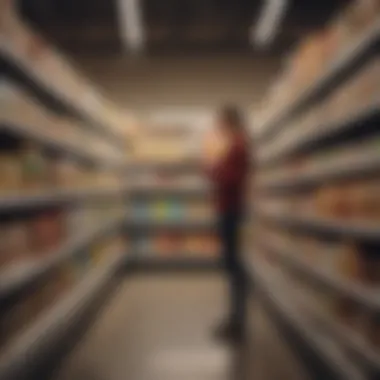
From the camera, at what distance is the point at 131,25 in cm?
882

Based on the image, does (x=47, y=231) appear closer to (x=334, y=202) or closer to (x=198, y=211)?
(x=334, y=202)

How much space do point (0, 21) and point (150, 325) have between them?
3.02 meters

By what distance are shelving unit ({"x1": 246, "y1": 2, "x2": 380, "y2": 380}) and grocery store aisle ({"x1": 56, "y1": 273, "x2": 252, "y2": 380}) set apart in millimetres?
574

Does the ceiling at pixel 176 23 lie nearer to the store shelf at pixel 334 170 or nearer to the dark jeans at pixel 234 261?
the store shelf at pixel 334 170

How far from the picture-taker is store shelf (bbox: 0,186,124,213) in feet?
11.0

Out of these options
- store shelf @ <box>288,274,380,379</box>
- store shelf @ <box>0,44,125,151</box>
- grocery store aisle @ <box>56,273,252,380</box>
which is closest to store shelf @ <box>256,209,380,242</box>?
store shelf @ <box>288,274,380,379</box>

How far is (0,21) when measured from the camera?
3250 millimetres

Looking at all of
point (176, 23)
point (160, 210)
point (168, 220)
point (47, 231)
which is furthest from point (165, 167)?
point (47, 231)

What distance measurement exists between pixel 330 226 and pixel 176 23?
539cm

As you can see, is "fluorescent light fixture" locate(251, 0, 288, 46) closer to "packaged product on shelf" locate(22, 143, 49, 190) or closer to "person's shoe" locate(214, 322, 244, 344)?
"person's shoe" locate(214, 322, 244, 344)

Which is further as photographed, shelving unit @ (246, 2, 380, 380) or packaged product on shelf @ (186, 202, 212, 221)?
packaged product on shelf @ (186, 202, 212, 221)

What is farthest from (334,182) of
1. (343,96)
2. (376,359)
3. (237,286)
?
(376,359)

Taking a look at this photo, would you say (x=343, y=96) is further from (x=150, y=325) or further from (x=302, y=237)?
(x=150, y=325)

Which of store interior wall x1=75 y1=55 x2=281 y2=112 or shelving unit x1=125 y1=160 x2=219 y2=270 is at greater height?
store interior wall x1=75 y1=55 x2=281 y2=112
